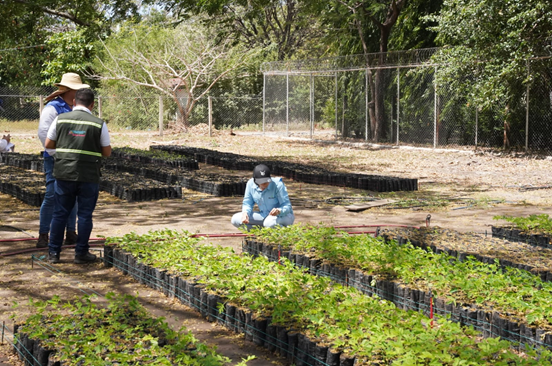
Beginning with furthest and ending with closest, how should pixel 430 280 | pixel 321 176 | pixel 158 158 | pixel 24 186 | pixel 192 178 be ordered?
pixel 158 158, pixel 321 176, pixel 192 178, pixel 24 186, pixel 430 280

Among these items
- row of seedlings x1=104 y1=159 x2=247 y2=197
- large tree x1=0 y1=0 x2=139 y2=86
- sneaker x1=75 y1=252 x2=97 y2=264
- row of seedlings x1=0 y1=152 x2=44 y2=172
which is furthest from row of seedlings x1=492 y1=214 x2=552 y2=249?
large tree x1=0 y1=0 x2=139 y2=86

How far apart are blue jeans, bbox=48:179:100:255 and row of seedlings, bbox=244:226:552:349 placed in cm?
183

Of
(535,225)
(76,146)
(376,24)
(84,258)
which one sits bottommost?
(84,258)

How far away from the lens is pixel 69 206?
280 inches

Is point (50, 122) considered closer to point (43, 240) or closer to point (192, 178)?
point (43, 240)

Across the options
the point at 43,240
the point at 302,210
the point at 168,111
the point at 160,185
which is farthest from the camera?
the point at 168,111

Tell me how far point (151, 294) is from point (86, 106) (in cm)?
224

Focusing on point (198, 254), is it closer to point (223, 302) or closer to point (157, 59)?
point (223, 302)

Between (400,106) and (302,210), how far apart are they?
14246 mm

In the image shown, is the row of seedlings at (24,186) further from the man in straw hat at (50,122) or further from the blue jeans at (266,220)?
the blue jeans at (266,220)

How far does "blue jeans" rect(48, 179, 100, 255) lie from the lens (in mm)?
7035

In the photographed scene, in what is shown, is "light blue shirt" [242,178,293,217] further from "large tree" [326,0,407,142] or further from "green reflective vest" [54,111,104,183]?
"large tree" [326,0,407,142]

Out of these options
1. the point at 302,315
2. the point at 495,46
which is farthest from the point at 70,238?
the point at 495,46

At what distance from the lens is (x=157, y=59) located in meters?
32.3
